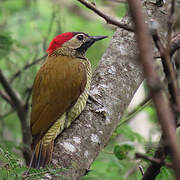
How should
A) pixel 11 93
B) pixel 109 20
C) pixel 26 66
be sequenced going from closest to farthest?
pixel 109 20 → pixel 11 93 → pixel 26 66

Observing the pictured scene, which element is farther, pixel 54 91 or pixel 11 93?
pixel 11 93

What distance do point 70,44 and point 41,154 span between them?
1.65 meters

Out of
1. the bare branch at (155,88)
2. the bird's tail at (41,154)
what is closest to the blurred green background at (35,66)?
the bird's tail at (41,154)

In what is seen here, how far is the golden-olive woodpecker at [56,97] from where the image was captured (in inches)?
123

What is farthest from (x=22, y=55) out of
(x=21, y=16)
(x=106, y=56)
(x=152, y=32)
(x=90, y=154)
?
(x=152, y=32)

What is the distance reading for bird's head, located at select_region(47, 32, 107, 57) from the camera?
408 centimetres

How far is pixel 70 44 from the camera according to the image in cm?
412

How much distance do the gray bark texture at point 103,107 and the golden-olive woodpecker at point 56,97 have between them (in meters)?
0.26

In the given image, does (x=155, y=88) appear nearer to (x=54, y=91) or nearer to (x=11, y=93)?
(x=54, y=91)

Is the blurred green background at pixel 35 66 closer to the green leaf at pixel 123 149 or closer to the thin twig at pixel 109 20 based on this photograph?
the green leaf at pixel 123 149

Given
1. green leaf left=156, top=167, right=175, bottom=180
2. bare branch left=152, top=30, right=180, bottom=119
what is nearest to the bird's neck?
green leaf left=156, top=167, right=175, bottom=180

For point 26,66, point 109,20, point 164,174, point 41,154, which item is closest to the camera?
point 109,20

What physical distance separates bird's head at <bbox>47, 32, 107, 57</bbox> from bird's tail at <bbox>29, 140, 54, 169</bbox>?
1311 millimetres

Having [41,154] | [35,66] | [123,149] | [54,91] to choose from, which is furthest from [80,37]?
[123,149]
